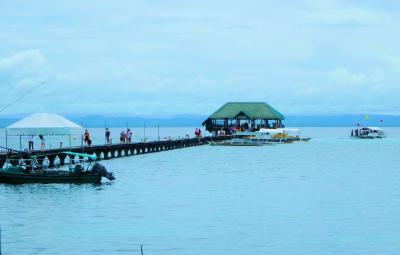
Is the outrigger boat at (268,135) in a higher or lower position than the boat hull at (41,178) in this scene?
higher

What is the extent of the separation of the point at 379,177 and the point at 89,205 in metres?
28.0

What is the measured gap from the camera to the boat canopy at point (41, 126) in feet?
165

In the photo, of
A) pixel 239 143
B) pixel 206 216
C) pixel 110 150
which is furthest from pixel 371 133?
pixel 206 216

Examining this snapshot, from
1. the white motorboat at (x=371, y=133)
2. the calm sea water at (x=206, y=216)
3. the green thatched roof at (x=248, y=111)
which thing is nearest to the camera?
the calm sea water at (x=206, y=216)

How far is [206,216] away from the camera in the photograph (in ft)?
116

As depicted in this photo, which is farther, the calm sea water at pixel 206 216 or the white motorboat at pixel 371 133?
the white motorboat at pixel 371 133

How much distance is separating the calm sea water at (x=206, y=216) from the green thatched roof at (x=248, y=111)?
6902 cm

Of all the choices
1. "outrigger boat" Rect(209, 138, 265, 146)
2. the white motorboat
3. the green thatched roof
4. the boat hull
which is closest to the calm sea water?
the boat hull

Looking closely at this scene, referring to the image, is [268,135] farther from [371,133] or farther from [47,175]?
[47,175]

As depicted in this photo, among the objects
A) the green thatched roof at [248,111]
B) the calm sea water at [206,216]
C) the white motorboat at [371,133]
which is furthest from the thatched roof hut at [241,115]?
the calm sea water at [206,216]

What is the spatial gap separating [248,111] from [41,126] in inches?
3156

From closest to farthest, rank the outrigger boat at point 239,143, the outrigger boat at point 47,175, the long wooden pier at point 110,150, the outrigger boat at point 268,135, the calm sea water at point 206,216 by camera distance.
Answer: the calm sea water at point 206,216 → the outrigger boat at point 47,175 → the long wooden pier at point 110,150 → the outrigger boat at point 239,143 → the outrigger boat at point 268,135

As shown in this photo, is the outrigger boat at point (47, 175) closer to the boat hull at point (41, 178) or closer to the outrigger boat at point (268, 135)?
the boat hull at point (41, 178)

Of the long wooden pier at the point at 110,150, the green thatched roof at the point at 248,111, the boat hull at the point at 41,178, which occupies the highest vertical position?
the green thatched roof at the point at 248,111
